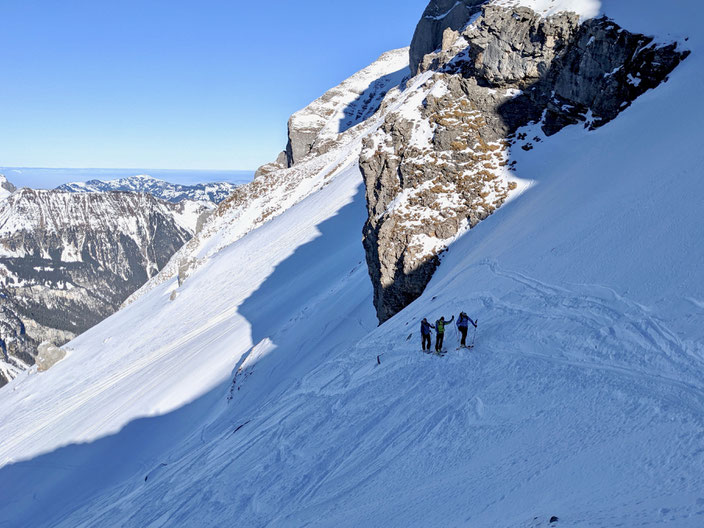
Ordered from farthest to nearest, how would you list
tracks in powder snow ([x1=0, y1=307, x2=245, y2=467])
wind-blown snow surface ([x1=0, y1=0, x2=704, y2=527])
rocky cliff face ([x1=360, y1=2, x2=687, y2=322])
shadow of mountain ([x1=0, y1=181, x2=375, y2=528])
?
tracks in powder snow ([x1=0, y1=307, x2=245, y2=467]) → shadow of mountain ([x1=0, y1=181, x2=375, y2=528]) → rocky cliff face ([x1=360, y1=2, x2=687, y2=322]) → wind-blown snow surface ([x1=0, y1=0, x2=704, y2=527])

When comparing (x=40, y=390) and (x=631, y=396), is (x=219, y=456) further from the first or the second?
(x=40, y=390)

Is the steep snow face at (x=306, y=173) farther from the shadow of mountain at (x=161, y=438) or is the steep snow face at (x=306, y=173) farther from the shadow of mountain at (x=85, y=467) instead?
the shadow of mountain at (x=85, y=467)

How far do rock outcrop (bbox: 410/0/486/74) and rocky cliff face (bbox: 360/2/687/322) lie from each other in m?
39.4

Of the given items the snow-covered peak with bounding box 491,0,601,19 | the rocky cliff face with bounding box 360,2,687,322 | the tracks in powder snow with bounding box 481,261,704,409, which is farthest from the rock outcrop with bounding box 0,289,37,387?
the tracks in powder snow with bounding box 481,261,704,409

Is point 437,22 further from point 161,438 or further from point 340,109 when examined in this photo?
point 161,438

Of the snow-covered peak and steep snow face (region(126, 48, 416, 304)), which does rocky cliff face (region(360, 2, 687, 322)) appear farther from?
steep snow face (region(126, 48, 416, 304))

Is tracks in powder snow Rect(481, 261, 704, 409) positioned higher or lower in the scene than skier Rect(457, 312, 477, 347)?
lower

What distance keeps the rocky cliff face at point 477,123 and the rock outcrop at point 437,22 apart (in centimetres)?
3939

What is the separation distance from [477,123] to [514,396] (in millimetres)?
16891

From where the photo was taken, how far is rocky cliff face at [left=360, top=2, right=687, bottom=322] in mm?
19609

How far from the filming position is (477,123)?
22156 mm

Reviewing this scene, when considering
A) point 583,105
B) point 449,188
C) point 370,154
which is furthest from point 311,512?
point 583,105

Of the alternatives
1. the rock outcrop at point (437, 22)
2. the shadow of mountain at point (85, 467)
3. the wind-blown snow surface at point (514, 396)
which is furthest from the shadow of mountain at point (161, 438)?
the rock outcrop at point (437, 22)

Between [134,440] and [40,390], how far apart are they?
26876mm
